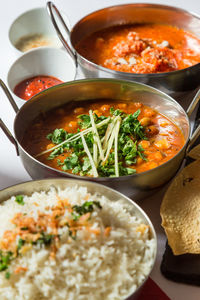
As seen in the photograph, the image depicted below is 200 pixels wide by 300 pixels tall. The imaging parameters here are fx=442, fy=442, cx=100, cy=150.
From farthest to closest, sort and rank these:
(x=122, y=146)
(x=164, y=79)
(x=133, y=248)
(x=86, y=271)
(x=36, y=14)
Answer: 1. (x=36, y=14)
2. (x=164, y=79)
3. (x=122, y=146)
4. (x=133, y=248)
5. (x=86, y=271)

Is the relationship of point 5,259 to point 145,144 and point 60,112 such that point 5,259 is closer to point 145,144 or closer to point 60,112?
point 145,144

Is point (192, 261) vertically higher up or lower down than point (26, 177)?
lower down

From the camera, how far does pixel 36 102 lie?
8.59 ft

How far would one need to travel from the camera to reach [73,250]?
172 centimetres

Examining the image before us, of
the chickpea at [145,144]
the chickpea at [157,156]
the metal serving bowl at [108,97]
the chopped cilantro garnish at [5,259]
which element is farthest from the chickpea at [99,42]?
the chopped cilantro garnish at [5,259]

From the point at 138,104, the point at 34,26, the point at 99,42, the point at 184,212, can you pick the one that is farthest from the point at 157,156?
the point at 34,26

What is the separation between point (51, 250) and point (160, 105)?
133 cm

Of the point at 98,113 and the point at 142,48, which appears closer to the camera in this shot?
the point at 98,113

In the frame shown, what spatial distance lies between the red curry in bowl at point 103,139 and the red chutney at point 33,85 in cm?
35

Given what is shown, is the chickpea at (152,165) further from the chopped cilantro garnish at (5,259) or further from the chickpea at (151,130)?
the chopped cilantro garnish at (5,259)

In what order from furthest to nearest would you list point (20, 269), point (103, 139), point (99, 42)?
point (99, 42)
point (103, 139)
point (20, 269)

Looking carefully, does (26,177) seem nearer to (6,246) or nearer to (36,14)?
(6,246)

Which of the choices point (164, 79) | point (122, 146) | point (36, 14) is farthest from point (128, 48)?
point (122, 146)

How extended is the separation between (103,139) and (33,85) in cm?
88
